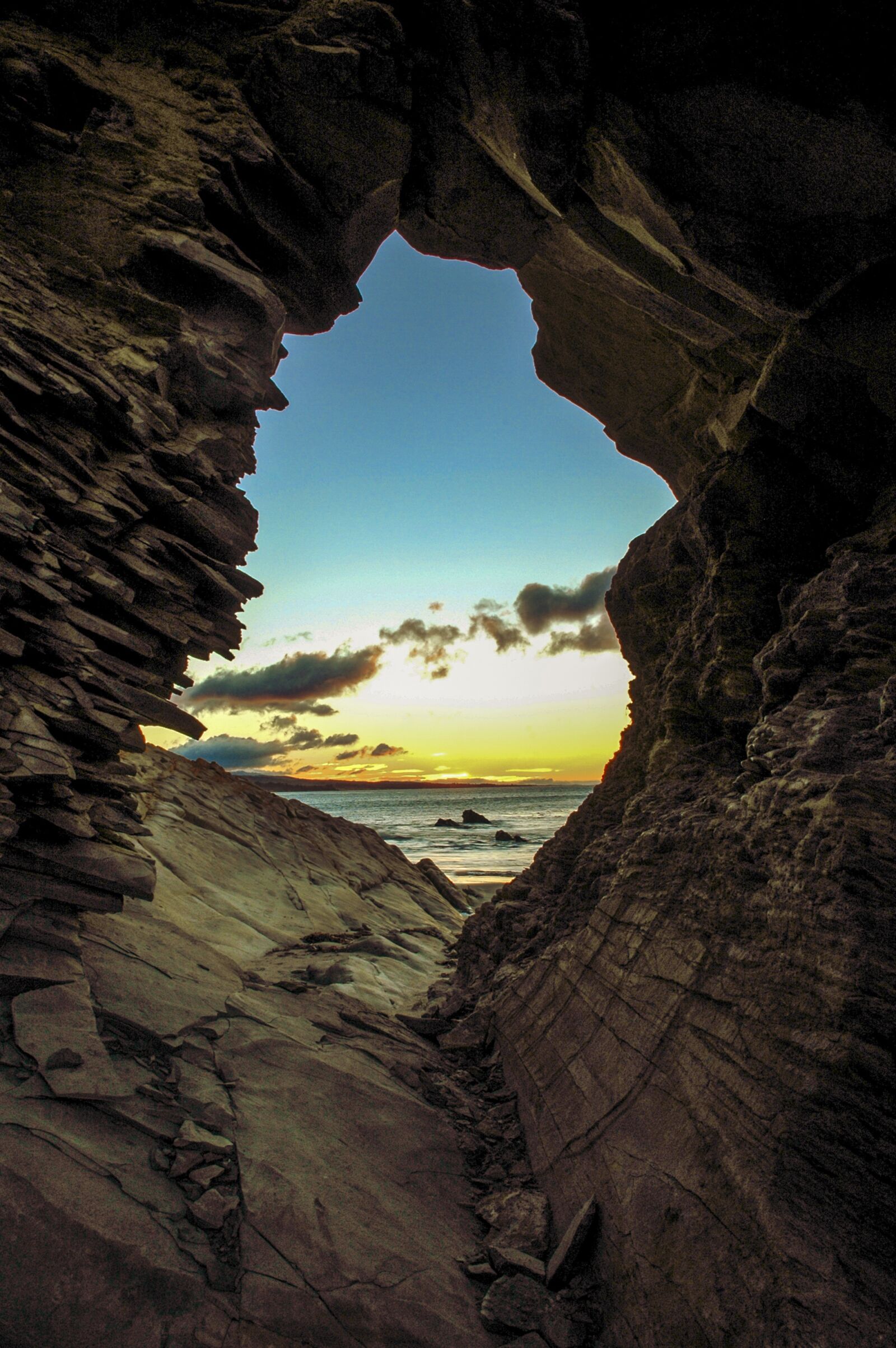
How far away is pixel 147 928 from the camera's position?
7.91 metres

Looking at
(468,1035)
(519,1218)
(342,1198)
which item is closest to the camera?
(342,1198)

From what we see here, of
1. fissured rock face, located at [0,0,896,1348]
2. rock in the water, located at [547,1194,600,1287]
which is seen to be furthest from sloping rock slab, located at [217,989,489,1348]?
fissured rock face, located at [0,0,896,1348]

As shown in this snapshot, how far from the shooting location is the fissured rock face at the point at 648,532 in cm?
395

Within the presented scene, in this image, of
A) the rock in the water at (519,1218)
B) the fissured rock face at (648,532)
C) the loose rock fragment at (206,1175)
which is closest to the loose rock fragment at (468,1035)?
the fissured rock face at (648,532)

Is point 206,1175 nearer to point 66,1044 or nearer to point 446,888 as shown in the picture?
point 66,1044

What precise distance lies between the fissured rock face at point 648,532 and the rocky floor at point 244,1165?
33 cm

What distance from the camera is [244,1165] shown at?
4.73 metres

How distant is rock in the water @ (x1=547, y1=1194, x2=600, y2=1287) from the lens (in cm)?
437

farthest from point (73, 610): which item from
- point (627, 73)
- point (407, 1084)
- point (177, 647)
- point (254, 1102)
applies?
point (627, 73)

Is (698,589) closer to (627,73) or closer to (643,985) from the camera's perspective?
(643,985)

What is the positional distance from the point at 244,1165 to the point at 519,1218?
2345 mm

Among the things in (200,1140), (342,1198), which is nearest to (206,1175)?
(200,1140)

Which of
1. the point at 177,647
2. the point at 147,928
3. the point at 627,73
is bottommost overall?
the point at 147,928

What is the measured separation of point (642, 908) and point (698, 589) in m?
5.38
